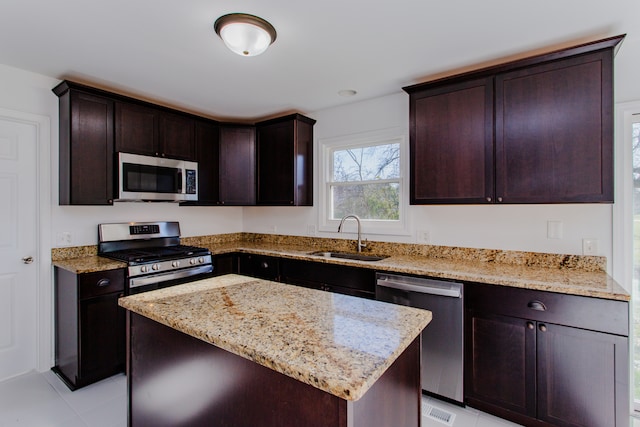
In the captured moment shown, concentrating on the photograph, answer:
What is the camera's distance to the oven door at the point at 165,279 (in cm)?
259

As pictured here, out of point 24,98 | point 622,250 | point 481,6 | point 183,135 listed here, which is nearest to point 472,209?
point 622,250

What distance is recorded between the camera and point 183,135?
3.30 m

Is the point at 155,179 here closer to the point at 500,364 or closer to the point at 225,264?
the point at 225,264

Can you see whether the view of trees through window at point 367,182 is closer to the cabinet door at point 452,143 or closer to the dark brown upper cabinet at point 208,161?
the cabinet door at point 452,143

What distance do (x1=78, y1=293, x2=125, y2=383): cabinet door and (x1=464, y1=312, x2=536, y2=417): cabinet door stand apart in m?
2.55

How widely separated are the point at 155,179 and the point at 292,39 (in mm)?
1822

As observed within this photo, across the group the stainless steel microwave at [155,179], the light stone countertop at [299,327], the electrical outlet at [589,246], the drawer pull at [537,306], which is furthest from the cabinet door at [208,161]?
the electrical outlet at [589,246]

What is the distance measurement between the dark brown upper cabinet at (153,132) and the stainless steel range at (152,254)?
0.76m

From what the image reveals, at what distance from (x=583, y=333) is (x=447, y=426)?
953 millimetres

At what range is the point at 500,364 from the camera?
2.03 metres

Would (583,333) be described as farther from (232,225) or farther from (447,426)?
(232,225)

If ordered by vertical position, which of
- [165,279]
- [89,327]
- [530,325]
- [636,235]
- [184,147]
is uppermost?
[184,147]

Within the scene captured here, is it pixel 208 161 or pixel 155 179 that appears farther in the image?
pixel 208 161

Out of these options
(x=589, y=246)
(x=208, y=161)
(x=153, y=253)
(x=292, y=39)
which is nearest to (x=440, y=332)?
(x=589, y=246)
